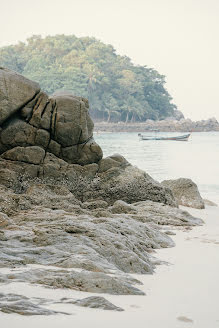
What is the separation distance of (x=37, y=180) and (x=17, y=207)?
1836 millimetres

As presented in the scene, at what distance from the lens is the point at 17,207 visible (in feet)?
25.6

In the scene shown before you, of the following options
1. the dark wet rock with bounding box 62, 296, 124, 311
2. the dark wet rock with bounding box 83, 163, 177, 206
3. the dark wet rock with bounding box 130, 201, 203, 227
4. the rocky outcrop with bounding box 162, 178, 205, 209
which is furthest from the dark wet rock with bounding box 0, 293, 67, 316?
the rocky outcrop with bounding box 162, 178, 205, 209

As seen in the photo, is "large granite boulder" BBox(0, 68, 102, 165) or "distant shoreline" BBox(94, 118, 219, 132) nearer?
"large granite boulder" BBox(0, 68, 102, 165)

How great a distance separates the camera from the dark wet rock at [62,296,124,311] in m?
4.12

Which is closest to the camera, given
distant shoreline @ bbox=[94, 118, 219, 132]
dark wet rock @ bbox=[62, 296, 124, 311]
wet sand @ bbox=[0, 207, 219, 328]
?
wet sand @ bbox=[0, 207, 219, 328]

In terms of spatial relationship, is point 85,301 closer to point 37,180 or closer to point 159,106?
point 37,180

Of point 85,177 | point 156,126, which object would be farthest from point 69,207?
point 156,126

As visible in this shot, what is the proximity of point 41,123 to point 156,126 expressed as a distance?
295ft

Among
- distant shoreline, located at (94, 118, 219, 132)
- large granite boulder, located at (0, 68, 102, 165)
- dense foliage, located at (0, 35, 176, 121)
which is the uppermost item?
dense foliage, located at (0, 35, 176, 121)

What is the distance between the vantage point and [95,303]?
13.6 ft

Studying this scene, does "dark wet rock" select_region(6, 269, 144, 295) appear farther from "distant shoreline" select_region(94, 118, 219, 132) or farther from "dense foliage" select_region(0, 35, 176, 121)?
"distant shoreline" select_region(94, 118, 219, 132)

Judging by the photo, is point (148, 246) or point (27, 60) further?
point (27, 60)

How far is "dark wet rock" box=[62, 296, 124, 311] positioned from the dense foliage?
8727 centimetres

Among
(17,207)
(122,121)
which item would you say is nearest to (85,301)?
(17,207)
